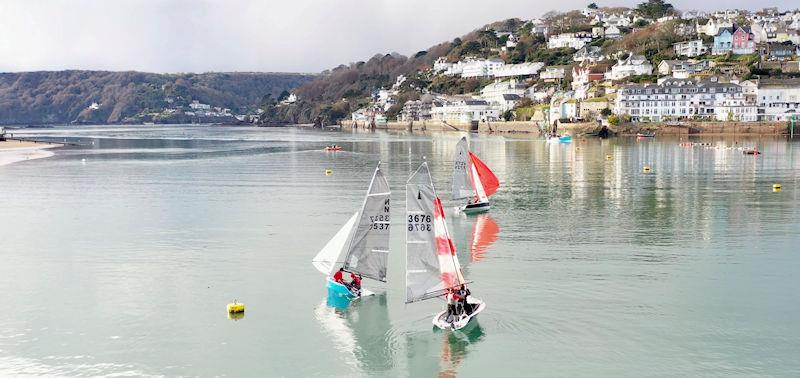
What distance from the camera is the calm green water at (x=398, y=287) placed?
16375 mm

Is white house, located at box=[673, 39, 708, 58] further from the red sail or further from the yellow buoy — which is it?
the yellow buoy

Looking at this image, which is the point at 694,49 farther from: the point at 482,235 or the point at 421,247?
the point at 421,247

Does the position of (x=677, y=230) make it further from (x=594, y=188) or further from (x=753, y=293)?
(x=594, y=188)

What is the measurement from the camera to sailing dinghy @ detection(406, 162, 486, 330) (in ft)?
57.7

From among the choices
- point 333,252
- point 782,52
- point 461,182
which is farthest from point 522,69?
point 333,252

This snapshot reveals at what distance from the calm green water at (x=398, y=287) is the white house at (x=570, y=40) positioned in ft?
435

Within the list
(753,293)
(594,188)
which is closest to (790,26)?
(594,188)

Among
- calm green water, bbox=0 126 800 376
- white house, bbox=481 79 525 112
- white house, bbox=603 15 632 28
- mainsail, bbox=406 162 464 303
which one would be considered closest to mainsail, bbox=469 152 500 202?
calm green water, bbox=0 126 800 376

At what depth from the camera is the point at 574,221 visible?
3253 cm

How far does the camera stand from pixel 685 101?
109 meters

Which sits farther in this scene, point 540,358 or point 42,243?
point 42,243

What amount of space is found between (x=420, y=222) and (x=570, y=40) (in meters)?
164

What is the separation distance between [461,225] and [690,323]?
1483 cm

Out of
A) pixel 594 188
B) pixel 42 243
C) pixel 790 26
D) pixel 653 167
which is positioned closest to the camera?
pixel 42 243
